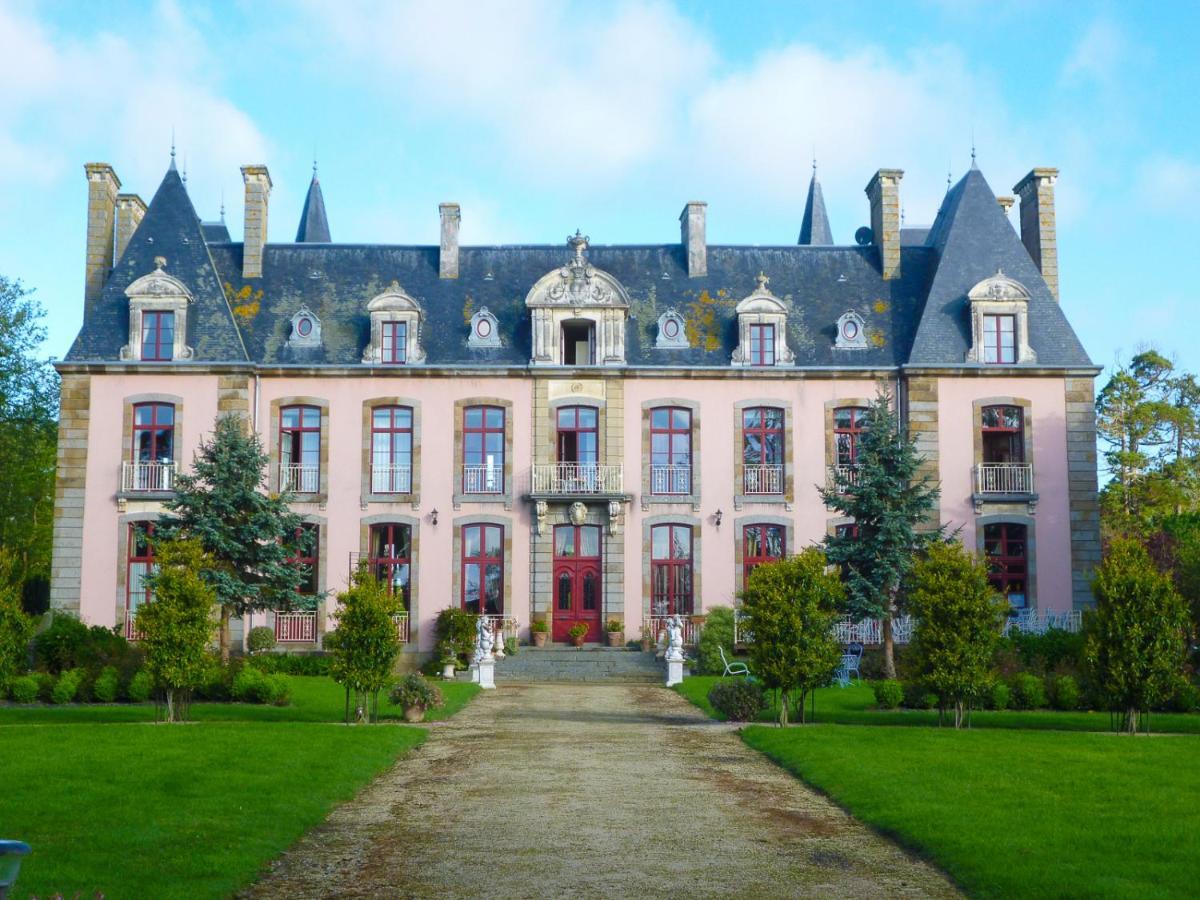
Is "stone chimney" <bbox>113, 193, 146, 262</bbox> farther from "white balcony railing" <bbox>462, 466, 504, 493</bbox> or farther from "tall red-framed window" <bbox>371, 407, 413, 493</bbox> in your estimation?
"white balcony railing" <bbox>462, 466, 504, 493</bbox>

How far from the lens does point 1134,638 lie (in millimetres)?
17438

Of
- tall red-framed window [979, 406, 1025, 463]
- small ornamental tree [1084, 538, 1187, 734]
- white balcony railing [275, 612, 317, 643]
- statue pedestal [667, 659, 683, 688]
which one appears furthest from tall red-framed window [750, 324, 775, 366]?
small ornamental tree [1084, 538, 1187, 734]

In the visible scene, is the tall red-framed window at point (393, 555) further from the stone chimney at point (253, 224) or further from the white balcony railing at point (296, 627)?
the stone chimney at point (253, 224)

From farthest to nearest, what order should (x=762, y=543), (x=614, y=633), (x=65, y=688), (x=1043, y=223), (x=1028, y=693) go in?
(x=1043, y=223) → (x=762, y=543) → (x=614, y=633) → (x=65, y=688) → (x=1028, y=693)

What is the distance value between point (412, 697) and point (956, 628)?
7.51 m

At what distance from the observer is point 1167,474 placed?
4306cm

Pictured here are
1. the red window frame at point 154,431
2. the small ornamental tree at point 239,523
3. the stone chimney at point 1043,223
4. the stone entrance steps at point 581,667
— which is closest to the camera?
the small ornamental tree at point 239,523

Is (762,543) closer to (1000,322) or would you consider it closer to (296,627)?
(1000,322)

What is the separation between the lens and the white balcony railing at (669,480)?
31203mm

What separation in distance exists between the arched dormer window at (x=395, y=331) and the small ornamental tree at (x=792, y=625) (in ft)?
50.1

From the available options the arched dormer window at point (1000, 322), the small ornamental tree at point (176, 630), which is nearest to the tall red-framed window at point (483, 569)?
the arched dormer window at point (1000, 322)

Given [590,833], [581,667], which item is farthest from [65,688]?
[590,833]

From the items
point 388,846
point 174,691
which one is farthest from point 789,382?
point 388,846

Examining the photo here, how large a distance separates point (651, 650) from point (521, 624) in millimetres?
3092
